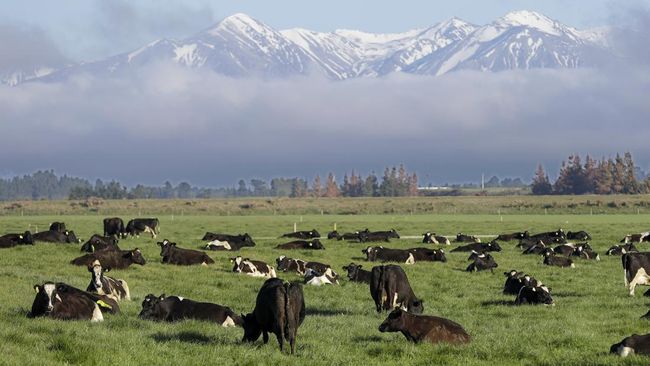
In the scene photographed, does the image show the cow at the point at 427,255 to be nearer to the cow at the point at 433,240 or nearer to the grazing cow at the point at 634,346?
the cow at the point at 433,240

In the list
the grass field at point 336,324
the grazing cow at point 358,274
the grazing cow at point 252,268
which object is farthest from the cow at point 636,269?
the grazing cow at point 252,268

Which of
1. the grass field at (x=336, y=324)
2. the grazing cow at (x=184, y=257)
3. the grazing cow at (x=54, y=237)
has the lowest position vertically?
the grass field at (x=336, y=324)

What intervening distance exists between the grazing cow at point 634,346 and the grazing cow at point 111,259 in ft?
66.6

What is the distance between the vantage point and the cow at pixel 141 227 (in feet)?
201

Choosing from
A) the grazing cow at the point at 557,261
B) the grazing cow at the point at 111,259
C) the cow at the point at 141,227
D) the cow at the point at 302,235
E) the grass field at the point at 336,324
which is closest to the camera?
the grass field at the point at 336,324

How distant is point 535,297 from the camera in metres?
25.0

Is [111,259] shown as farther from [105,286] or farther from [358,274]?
[358,274]

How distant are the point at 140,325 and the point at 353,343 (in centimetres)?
481

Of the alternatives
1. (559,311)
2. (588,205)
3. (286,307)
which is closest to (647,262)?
(559,311)

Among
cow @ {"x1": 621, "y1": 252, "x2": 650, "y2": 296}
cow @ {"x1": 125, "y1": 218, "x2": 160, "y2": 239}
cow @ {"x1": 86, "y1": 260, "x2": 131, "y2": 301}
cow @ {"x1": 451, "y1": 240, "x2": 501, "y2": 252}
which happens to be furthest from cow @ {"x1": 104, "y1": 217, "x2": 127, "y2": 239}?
cow @ {"x1": 621, "y1": 252, "x2": 650, "y2": 296}

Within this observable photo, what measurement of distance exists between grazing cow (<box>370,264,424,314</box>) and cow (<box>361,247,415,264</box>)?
1624 cm

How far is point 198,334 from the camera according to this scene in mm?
17969

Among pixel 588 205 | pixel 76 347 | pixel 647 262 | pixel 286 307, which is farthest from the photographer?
pixel 588 205

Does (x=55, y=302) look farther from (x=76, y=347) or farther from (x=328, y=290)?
(x=328, y=290)
